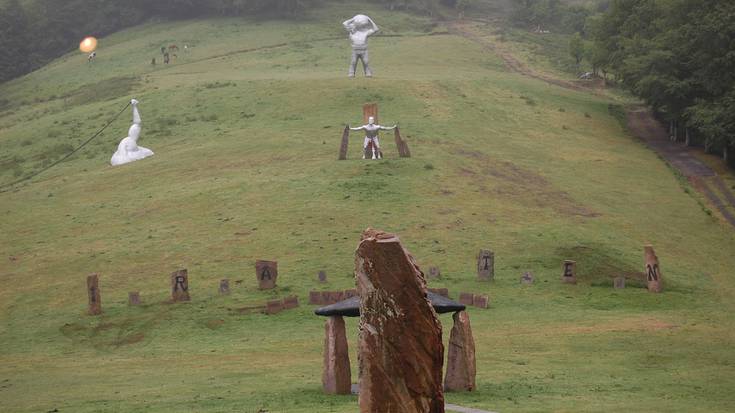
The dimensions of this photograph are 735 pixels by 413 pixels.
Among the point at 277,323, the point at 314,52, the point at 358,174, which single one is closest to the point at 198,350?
the point at 277,323

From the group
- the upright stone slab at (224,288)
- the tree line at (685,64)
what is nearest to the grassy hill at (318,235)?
the upright stone slab at (224,288)

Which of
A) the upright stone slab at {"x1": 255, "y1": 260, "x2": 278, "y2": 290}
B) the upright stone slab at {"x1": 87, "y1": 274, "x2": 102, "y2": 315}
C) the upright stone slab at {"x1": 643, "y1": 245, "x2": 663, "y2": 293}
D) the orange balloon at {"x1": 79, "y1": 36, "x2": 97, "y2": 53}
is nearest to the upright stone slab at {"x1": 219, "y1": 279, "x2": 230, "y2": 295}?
the upright stone slab at {"x1": 255, "y1": 260, "x2": 278, "y2": 290}

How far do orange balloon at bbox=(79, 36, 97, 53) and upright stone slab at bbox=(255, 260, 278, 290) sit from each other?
8714cm

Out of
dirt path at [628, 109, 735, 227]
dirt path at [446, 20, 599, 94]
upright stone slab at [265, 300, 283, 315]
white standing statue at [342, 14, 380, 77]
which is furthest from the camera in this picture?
dirt path at [446, 20, 599, 94]

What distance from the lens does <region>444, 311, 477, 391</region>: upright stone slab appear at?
25.4 metres

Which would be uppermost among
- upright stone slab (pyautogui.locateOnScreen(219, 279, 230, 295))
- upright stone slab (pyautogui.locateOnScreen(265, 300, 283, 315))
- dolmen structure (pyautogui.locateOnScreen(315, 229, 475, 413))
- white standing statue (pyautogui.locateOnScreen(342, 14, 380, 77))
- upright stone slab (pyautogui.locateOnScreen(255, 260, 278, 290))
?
white standing statue (pyautogui.locateOnScreen(342, 14, 380, 77))

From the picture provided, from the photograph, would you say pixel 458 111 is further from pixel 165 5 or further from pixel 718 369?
pixel 165 5

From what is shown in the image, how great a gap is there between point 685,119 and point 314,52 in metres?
38.7

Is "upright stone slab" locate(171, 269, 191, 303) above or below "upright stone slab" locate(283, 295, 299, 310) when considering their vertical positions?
above

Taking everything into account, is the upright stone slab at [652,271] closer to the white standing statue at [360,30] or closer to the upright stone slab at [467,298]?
the upright stone slab at [467,298]

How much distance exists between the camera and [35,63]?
412 feet

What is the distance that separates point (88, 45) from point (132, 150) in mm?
64372

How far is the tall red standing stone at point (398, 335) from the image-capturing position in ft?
50.0

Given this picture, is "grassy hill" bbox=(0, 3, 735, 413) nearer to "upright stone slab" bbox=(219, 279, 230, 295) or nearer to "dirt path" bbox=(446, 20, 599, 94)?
"upright stone slab" bbox=(219, 279, 230, 295)
